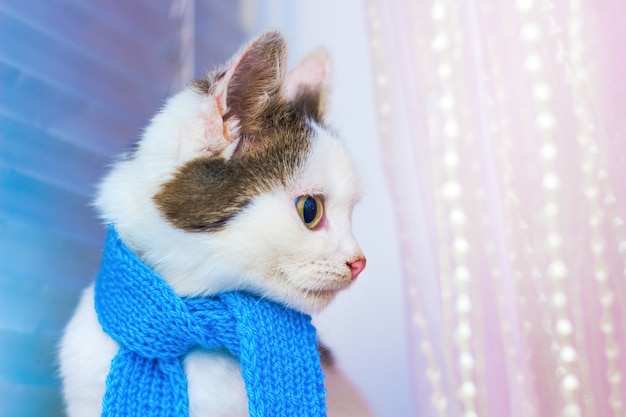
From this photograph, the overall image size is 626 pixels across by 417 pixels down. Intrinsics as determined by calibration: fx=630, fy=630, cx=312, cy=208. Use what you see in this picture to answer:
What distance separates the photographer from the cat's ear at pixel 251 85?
83 centimetres

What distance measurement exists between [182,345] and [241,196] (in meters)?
0.21

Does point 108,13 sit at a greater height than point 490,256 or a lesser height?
greater

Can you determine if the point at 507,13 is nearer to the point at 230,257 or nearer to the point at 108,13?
the point at 230,257

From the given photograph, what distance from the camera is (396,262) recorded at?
1468 millimetres

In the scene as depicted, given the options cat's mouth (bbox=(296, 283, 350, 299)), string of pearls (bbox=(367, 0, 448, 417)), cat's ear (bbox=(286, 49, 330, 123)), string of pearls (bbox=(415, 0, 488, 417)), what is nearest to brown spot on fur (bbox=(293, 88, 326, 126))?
cat's ear (bbox=(286, 49, 330, 123))

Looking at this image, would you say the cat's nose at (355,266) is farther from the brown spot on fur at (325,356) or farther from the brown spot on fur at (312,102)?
the brown spot on fur at (312,102)

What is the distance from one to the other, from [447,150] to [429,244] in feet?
0.54

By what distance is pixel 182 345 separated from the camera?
0.83 metres

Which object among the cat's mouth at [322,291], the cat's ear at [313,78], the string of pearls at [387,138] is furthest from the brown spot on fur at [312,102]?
the cat's mouth at [322,291]

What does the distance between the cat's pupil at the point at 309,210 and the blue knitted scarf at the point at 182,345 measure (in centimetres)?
13

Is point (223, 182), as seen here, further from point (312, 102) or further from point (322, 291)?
point (312, 102)

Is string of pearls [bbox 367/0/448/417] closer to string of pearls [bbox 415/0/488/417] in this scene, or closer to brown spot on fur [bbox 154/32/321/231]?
string of pearls [bbox 415/0/488/417]

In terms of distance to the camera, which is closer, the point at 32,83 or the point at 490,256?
the point at 490,256

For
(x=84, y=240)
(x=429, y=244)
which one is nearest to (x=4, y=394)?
(x=84, y=240)
